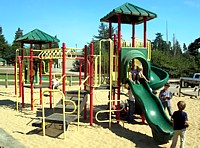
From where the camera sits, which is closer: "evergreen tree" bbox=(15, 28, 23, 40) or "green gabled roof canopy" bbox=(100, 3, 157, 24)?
"green gabled roof canopy" bbox=(100, 3, 157, 24)

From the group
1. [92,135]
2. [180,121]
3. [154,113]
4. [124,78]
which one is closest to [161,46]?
[124,78]

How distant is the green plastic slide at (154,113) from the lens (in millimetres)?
6874

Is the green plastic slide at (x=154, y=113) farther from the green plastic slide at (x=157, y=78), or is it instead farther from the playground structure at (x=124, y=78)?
the green plastic slide at (x=157, y=78)

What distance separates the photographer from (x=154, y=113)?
303 inches

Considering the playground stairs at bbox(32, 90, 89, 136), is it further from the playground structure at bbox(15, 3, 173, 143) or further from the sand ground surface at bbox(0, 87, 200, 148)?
the sand ground surface at bbox(0, 87, 200, 148)

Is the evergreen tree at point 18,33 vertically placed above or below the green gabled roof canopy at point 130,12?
above

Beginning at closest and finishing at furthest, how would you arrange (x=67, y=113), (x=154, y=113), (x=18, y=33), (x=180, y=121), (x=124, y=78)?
(x=180, y=121), (x=154, y=113), (x=67, y=113), (x=124, y=78), (x=18, y=33)

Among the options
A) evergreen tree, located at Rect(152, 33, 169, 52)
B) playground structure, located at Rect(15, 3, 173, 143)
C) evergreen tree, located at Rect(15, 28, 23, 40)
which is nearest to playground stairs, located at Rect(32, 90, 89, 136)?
playground structure, located at Rect(15, 3, 173, 143)

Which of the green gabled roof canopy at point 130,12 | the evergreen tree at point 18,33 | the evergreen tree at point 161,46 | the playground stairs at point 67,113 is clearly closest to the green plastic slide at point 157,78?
the green gabled roof canopy at point 130,12

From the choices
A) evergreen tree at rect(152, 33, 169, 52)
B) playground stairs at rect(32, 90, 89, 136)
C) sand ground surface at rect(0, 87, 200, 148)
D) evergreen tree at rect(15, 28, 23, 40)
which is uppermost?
evergreen tree at rect(15, 28, 23, 40)

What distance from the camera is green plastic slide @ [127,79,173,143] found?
6874mm

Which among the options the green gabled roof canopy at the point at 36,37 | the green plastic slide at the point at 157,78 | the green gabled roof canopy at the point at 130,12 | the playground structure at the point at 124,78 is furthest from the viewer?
the green gabled roof canopy at the point at 36,37

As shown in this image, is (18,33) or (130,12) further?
(18,33)

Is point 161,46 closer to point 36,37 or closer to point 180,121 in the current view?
point 36,37
